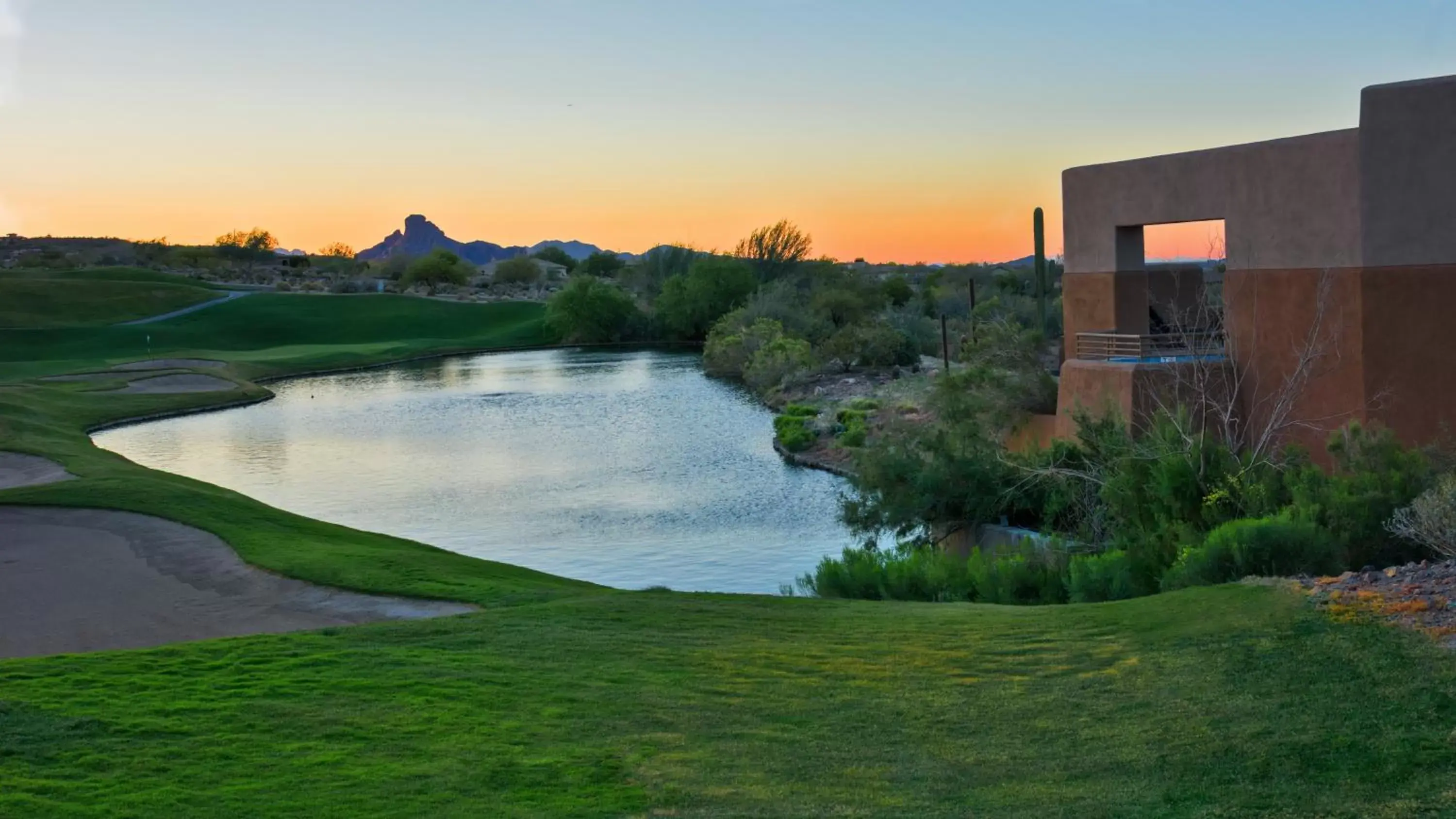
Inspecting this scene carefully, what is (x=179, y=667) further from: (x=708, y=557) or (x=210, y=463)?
(x=210, y=463)

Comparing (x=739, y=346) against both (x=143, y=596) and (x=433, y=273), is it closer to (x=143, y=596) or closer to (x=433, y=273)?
(x=143, y=596)

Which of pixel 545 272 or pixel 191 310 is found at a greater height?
pixel 545 272

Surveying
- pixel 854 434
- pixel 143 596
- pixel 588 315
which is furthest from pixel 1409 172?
pixel 588 315

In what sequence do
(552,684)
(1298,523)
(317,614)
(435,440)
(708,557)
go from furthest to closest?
(435,440)
(708,557)
(317,614)
(1298,523)
(552,684)

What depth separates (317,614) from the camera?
51.1 feet

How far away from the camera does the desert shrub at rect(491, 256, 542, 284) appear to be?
496 feet

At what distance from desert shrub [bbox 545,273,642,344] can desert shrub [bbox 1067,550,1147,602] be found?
8268 cm

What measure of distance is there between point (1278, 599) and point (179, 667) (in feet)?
28.3

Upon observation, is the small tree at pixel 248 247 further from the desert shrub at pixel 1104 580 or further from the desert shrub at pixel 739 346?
the desert shrub at pixel 1104 580

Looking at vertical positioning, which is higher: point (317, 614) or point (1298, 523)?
point (1298, 523)

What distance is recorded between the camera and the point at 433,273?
139 metres

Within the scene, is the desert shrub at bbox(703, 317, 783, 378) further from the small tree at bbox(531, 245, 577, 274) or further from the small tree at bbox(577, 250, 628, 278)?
the small tree at bbox(531, 245, 577, 274)

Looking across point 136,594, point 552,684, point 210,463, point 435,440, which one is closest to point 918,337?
point 435,440

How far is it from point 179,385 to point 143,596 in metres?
46.4
